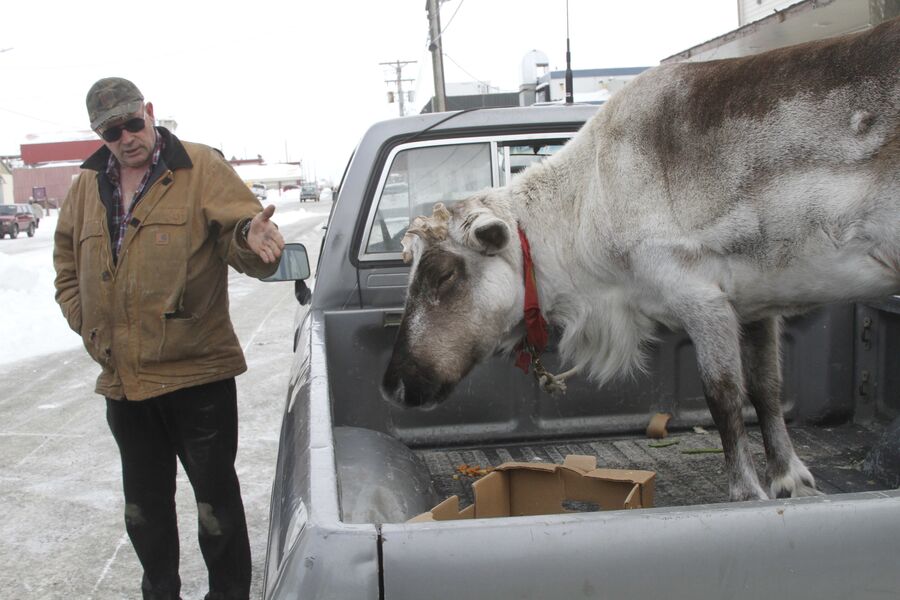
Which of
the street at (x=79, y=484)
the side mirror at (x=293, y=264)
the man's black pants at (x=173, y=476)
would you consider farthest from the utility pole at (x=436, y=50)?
the man's black pants at (x=173, y=476)

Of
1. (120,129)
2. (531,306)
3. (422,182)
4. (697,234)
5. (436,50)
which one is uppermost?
(436,50)

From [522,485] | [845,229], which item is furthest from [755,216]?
[522,485]

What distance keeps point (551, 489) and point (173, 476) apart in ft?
5.63

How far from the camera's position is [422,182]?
422cm

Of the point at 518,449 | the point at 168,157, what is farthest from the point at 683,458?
the point at 168,157

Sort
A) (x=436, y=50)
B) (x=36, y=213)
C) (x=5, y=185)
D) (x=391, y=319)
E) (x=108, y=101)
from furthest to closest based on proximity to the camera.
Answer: (x=5, y=185), (x=36, y=213), (x=436, y=50), (x=391, y=319), (x=108, y=101)

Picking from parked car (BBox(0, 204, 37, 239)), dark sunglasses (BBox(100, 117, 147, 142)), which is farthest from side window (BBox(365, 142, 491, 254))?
parked car (BBox(0, 204, 37, 239))

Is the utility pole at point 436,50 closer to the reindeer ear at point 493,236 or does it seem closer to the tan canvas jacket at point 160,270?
the tan canvas jacket at point 160,270

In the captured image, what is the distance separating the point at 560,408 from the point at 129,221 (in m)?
1.95

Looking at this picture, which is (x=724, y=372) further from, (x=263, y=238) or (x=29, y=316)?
(x=29, y=316)

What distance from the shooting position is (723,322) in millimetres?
2695

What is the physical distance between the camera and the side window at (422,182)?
4.14 metres

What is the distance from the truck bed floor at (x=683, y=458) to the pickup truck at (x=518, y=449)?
1 centimetres

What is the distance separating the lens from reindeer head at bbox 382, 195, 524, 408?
2.87 m
